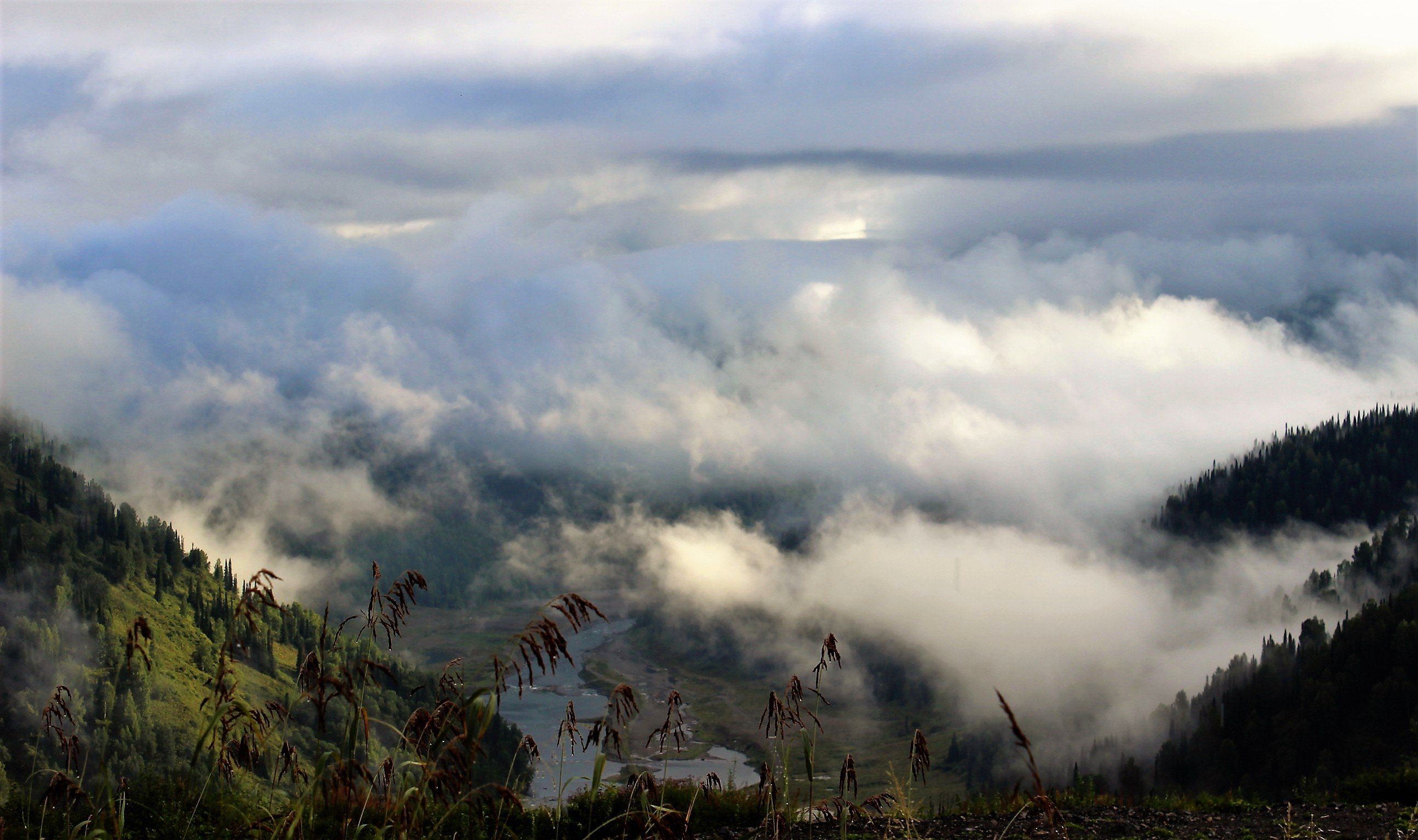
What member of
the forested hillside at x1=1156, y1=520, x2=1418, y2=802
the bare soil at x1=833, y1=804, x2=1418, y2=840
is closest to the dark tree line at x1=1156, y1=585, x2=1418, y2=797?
the forested hillside at x1=1156, y1=520, x2=1418, y2=802

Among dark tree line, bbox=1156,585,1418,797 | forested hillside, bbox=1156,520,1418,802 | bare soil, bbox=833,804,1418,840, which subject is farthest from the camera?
dark tree line, bbox=1156,585,1418,797

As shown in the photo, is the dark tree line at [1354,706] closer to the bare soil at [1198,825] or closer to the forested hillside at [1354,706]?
the forested hillside at [1354,706]

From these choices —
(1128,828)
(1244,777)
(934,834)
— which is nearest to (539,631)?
(934,834)

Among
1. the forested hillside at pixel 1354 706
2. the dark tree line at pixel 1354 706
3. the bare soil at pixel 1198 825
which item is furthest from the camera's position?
the dark tree line at pixel 1354 706

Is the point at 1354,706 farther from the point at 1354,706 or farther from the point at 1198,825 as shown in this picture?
the point at 1198,825

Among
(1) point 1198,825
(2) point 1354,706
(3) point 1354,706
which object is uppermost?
(2) point 1354,706

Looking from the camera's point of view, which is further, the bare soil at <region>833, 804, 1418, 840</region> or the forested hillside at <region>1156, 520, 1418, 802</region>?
the forested hillside at <region>1156, 520, 1418, 802</region>

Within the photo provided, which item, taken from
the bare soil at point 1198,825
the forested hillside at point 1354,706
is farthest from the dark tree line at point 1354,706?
the bare soil at point 1198,825

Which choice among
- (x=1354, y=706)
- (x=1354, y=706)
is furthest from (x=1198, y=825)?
(x=1354, y=706)

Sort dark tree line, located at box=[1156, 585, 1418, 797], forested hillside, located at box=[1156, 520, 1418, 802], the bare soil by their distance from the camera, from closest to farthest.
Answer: the bare soil
forested hillside, located at box=[1156, 520, 1418, 802]
dark tree line, located at box=[1156, 585, 1418, 797]

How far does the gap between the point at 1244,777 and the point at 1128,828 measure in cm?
21019

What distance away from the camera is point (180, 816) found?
1812cm

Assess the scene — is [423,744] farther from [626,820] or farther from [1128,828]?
[1128,828]

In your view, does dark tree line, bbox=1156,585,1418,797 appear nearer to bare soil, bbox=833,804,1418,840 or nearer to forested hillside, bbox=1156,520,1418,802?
forested hillside, bbox=1156,520,1418,802
